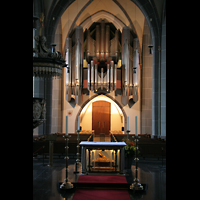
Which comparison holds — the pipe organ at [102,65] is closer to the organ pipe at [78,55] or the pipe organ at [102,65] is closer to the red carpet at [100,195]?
the organ pipe at [78,55]

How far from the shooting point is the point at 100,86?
13.9m

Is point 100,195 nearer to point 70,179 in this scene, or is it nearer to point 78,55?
point 70,179

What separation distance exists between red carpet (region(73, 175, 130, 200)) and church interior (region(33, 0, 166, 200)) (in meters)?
0.07

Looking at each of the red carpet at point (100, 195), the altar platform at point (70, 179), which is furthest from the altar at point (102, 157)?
the red carpet at point (100, 195)

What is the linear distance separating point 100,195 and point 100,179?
33.1 inches

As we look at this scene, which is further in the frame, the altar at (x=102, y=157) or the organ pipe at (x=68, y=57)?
the organ pipe at (x=68, y=57)

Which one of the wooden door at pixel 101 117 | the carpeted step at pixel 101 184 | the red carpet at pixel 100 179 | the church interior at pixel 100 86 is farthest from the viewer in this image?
the wooden door at pixel 101 117

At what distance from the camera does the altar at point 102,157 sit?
647 cm

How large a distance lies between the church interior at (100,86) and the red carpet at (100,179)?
2 centimetres

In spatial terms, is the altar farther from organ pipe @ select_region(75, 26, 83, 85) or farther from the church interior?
organ pipe @ select_region(75, 26, 83, 85)
